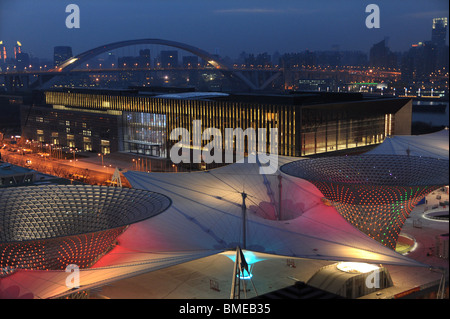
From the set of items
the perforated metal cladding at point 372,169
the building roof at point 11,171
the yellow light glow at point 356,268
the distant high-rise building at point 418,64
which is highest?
the distant high-rise building at point 418,64

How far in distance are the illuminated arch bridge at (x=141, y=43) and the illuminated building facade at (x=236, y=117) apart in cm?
3226

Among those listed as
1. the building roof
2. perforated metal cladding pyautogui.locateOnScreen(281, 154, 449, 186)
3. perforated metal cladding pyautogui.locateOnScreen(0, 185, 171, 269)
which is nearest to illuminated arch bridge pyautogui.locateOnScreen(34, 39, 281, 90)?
the building roof

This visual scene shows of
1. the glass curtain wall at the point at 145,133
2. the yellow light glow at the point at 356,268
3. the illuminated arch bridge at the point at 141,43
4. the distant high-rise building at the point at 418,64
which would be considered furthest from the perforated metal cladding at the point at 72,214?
the illuminated arch bridge at the point at 141,43

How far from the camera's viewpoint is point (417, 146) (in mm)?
43906

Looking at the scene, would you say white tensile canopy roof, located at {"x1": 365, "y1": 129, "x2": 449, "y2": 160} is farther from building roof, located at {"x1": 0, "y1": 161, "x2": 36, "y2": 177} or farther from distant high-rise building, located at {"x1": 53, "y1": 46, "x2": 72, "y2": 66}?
distant high-rise building, located at {"x1": 53, "y1": 46, "x2": 72, "y2": 66}

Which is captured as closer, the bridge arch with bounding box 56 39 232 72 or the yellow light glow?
the yellow light glow

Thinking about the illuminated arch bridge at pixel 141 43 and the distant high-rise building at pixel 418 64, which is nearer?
the distant high-rise building at pixel 418 64

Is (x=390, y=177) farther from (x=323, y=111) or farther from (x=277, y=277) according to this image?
(x=323, y=111)

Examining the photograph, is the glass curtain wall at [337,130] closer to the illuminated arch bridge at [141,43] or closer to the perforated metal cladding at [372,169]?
the perforated metal cladding at [372,169]

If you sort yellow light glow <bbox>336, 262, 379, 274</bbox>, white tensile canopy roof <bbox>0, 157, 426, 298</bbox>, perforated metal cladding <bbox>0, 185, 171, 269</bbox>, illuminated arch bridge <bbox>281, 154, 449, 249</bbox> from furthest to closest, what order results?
yellow light glow <bbox>336, 262, 379, 274</bbox>
illuminated arch bridge <bbox>281, 154, 449, 249</bbox>
white tensile canopy roof <bbox>0, 157, 426, 298</bbox>
perforated metal cladding <bbox>0, 185, 171, 269</bbox>

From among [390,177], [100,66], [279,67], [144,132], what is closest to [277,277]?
[390,177]

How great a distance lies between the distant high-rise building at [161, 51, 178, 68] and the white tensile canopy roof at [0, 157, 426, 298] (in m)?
85.3

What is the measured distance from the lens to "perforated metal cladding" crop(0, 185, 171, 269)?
19.3 metres

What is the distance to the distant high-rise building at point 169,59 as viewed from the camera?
117 meters
